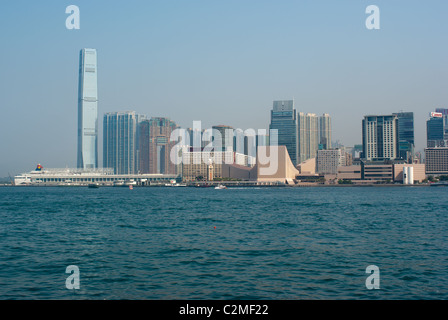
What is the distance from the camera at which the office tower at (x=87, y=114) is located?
543 ft

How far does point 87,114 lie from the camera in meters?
168

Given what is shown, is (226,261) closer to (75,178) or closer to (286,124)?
(75,178)

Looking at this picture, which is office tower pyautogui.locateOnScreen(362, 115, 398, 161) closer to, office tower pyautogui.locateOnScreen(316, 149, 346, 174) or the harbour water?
office tower pyautogui.locateOnScreen(316, 149, 346, 174)

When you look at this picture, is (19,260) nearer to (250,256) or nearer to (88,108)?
(250,256)

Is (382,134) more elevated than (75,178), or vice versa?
(382,134)

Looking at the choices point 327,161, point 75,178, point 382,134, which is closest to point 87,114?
point 75,178

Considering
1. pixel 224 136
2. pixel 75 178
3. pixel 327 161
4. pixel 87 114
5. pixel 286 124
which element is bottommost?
pixel 75 178

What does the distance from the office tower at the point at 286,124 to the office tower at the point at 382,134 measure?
38.8m

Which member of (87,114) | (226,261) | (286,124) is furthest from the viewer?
(286,124)

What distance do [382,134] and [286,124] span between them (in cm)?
4793

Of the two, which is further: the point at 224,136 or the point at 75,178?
the point at 224,136

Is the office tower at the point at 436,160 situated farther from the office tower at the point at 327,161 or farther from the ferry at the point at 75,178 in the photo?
the ferry at the point at 75,178

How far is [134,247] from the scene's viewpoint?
14.5 metres
